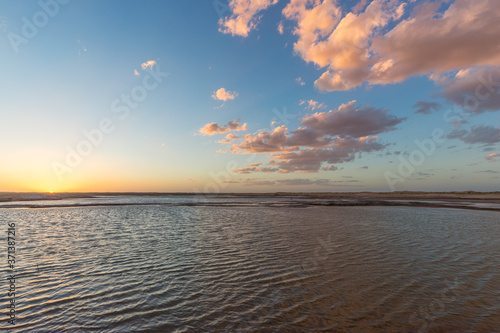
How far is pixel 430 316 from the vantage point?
7926 mm

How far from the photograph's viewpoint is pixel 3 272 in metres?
12.1

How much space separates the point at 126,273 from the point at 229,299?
650cm

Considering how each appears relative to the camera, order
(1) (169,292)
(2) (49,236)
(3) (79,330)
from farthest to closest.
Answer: (2) (49,236) → (1) (169,292) → (3) (79,330)

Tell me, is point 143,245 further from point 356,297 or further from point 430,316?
point 430,316

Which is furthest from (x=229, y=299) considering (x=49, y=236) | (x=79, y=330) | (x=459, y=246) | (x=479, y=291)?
(x=49, y=236)

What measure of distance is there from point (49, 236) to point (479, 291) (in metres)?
30.8

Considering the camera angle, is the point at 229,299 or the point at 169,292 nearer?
the point at 229,299

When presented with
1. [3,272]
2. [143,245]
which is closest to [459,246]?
[143,245]

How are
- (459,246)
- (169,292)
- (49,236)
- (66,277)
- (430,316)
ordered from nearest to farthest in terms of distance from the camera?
(430,316), (169,292), (66,277), (459,246), (49,236)

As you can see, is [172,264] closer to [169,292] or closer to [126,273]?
[126,273]

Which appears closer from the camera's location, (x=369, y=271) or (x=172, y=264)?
(x=369, y=271)

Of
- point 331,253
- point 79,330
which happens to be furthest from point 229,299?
point 331,253

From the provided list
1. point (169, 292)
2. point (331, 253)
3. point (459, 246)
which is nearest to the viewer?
point (169, 292)

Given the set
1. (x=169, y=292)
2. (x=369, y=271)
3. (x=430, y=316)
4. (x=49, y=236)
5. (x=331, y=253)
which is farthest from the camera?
(x=49, y=236)
